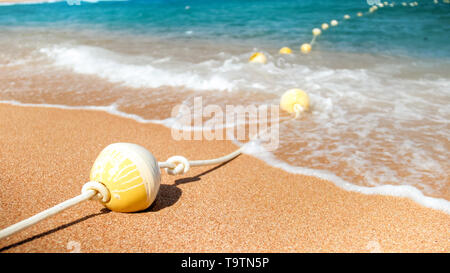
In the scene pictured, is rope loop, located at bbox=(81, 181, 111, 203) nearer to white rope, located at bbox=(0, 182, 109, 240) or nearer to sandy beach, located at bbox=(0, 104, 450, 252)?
white rope, located at bbox=(0, 182, 109, 240)

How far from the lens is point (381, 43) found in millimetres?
10742

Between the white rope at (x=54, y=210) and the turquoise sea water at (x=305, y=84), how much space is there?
6.49 feet

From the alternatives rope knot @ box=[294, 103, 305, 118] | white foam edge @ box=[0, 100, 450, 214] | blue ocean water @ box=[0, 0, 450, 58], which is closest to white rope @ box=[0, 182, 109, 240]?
white foam edge @ box=[0, 100, 450, 214]

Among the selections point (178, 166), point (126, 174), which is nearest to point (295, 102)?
point (178, 166)

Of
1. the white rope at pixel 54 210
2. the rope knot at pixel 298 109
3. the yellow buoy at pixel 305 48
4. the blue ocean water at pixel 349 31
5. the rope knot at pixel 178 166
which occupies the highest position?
the blue ocean water at pixel 349 31

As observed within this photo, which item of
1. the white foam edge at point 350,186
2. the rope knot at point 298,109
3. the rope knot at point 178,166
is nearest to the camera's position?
the rope knot at point 178,166

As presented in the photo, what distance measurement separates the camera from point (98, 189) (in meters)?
1.98

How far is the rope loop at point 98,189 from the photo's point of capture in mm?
1974

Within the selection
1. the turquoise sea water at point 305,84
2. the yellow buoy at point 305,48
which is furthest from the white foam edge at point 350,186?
the yellow buoy at point 305,48

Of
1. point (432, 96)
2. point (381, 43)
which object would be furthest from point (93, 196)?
point (381, 43)

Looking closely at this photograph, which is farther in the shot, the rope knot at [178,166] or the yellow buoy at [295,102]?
the yellow buoy at [295,102]

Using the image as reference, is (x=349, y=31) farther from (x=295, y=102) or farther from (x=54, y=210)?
(x=54, y=210)

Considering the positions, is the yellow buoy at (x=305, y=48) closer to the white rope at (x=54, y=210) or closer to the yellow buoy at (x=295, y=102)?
the yellow buoy at (x=295, y=102)
